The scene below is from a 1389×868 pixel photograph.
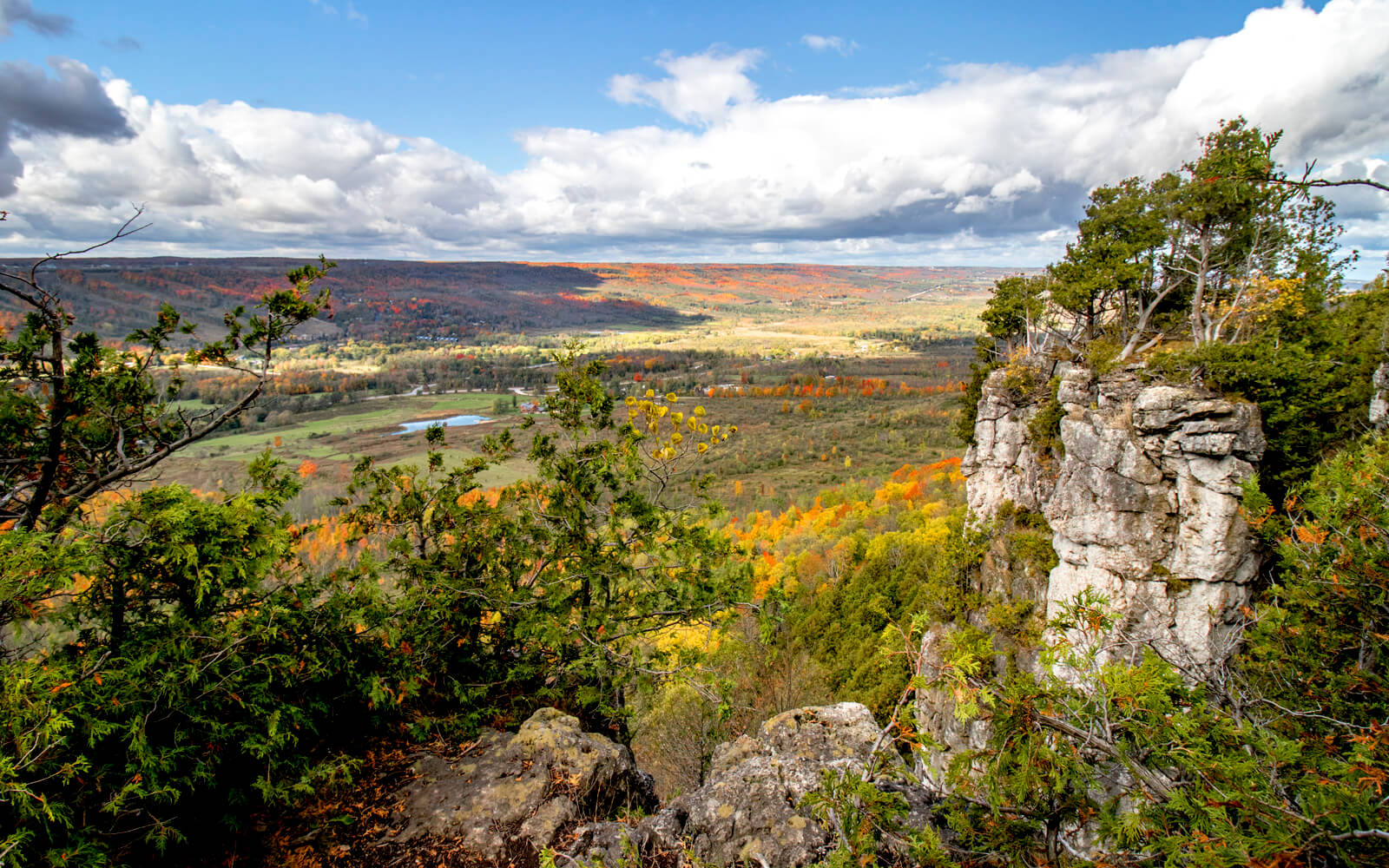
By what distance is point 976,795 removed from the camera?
3980 mm

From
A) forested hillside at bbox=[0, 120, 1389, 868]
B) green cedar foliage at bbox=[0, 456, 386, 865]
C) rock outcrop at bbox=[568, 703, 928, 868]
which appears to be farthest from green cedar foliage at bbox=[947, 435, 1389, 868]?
green cedar foliage at bbox=[0, 456, 386, 865]

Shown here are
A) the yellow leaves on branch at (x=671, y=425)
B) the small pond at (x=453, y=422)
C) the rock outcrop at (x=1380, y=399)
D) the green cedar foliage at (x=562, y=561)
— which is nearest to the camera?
the yellow leaves on branch at (x=671, y=425)

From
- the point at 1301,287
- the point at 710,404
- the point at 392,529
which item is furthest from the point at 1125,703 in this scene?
the point at 710,404

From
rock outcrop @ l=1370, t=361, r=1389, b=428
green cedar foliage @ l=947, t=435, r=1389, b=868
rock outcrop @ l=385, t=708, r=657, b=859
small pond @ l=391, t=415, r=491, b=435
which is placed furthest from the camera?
small pond @ l=391, t=415, r=491, b=435

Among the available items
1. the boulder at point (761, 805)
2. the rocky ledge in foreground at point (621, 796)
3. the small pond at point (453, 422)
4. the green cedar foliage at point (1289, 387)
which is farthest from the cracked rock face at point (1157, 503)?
the small pond at point (453, 422)

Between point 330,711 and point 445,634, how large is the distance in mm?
1606

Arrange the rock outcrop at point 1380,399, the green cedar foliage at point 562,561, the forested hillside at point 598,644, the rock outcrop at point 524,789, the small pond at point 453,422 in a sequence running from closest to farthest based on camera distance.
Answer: the forested hillside at point 598,644
the rock outcrop at point 524,789
the green cedar foliage at point 562,561
the rock outcrop at point 1380,399
the small pond at point 453,422

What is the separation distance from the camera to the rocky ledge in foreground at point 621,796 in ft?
15.5

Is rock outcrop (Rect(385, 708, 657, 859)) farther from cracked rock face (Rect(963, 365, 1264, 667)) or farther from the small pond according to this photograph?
the small pond

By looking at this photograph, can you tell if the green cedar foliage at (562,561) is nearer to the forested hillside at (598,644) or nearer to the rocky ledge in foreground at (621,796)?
the forested hillside at (598,644)

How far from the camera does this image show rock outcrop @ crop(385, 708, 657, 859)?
5.49 meters

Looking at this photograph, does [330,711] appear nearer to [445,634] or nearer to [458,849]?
[445,634]

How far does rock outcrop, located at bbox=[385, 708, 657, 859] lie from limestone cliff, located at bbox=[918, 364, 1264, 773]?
9934 mm

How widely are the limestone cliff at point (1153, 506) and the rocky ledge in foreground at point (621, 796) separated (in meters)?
8.89
